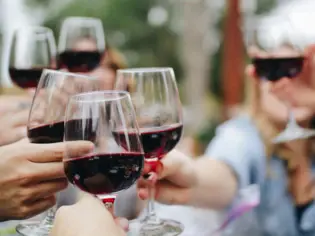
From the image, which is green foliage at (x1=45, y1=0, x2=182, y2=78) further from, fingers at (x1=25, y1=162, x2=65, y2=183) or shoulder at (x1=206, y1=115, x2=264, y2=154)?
fingers at (x1=25, y1=162, x2=65, y2=183)

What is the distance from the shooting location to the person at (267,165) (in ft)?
4.94

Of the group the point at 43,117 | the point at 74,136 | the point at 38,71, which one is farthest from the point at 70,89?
the point at 38,71

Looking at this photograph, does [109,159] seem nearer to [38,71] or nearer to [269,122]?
[38,71]

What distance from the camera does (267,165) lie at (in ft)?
5.20

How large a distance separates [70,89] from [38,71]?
17.5 inches

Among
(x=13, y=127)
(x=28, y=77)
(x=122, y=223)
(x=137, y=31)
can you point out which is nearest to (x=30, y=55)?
(x=28, y=77)

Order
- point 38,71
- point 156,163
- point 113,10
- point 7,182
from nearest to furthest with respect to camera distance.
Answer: point 7,182 < point 156,163 < point 38,71 < point 113,10

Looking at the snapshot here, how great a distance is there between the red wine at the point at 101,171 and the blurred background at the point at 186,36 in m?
4.06

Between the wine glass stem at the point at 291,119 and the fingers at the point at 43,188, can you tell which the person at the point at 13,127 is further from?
the wine glass stem at the point at 291,119

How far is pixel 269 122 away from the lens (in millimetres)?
1649

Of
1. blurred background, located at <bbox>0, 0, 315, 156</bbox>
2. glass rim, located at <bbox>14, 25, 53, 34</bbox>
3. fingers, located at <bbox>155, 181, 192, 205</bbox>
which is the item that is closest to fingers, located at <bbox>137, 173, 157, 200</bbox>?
fingers, located at <bbox>155, 181, 192, 205</bbox>

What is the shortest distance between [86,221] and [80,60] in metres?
0.80

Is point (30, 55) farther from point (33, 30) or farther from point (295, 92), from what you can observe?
point (295, 92)

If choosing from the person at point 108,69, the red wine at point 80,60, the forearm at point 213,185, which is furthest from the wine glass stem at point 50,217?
the person at point 108,69
